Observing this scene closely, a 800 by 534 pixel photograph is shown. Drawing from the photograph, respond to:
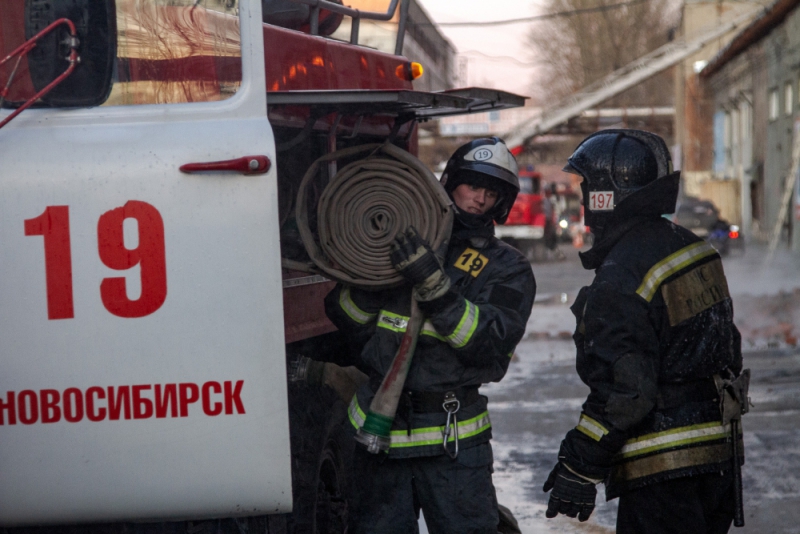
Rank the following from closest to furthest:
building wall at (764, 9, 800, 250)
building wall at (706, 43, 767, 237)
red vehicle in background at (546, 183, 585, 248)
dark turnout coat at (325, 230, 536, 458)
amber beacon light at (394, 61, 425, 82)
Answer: dark turnout coat at (325, 230, 536, 458) → amber beacon light at (394, 61, 425, 82) → building wall at (764, 9, 800, 250) → building wall at (706, 43, 767, 237) → red vehicle in background at (546, 183, 585, 248)

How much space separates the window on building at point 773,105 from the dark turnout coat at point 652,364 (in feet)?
89.0

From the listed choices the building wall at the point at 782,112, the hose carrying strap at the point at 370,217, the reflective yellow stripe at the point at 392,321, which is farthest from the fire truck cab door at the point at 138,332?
the building wall at the point at 782,112

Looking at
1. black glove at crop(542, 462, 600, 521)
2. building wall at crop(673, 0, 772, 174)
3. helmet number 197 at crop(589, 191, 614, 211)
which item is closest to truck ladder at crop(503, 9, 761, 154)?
building wall at crop(673, 0, 772, 174)

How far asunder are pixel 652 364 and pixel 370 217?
3.16 feet

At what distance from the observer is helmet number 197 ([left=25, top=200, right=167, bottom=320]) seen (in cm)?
234

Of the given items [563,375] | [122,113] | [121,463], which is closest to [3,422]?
[121,463]

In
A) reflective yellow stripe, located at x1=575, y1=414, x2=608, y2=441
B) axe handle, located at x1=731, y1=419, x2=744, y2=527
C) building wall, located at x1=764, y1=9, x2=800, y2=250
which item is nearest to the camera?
reflective yellow stripe, located at x1=575, y1=414, x2=608, y2=441

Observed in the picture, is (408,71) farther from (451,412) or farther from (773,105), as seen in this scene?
(773,105)

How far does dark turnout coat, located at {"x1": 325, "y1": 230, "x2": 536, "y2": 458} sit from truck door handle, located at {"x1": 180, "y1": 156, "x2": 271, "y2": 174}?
80 centimetres

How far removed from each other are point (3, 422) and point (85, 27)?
3.41 ft

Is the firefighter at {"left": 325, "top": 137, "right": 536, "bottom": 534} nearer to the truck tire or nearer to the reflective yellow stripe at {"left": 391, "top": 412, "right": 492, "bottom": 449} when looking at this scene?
the reflective yellow stripe at {"left": 391, "top": 412, "right": 492, "bottom": 449}

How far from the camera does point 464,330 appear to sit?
2.92 m

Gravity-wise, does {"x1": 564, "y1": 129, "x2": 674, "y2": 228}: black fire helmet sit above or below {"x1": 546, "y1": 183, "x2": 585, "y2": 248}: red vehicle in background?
above

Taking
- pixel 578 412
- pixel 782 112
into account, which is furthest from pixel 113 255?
pixel 782 112
